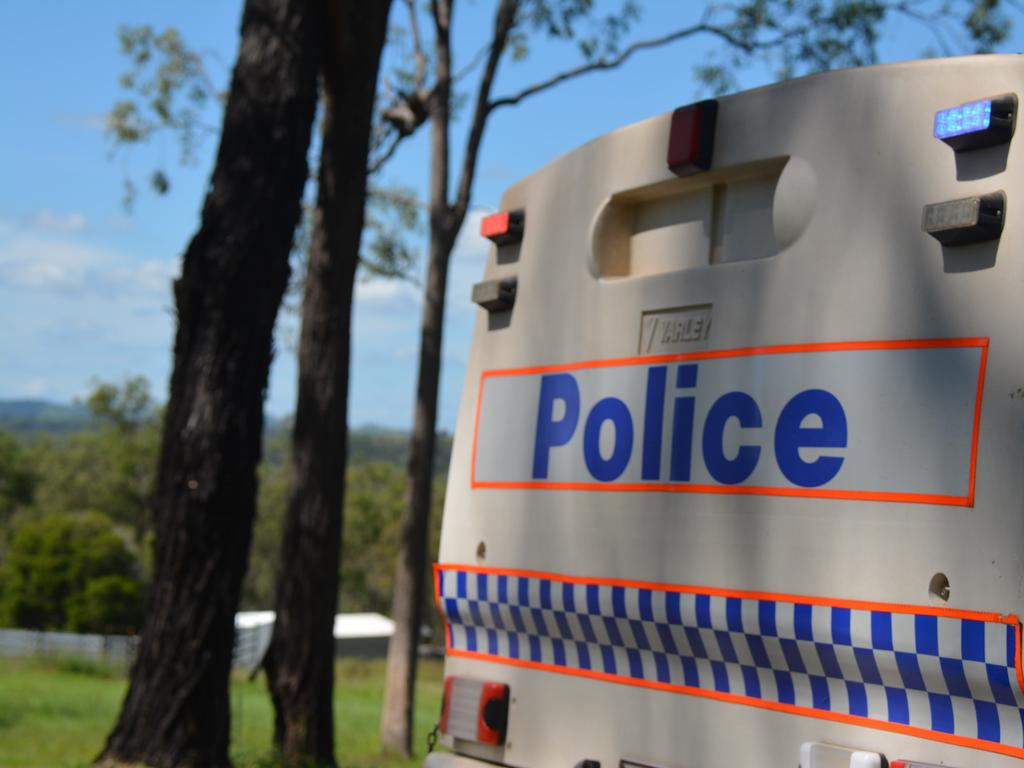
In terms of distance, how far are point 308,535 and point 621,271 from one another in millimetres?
5955

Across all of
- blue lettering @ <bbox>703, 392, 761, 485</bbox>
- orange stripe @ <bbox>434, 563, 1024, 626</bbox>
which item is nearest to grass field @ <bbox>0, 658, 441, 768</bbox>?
orange stripe @ <bbox>434, 563, 1024, 626</bbox>

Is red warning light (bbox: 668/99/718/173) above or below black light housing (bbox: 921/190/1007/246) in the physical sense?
above

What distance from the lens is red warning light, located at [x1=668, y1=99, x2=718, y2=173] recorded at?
392 centimetres

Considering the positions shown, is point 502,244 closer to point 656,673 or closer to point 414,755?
point 656,673

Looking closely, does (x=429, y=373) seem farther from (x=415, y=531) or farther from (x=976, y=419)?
(x=976, y=419)

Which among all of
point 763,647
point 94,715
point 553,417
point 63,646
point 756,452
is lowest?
point 63,646

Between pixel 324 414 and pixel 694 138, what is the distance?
20.1ft

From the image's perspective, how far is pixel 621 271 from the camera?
4.29m

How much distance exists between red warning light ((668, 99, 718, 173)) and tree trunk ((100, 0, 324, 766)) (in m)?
3.96

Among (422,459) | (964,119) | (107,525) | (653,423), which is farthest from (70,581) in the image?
(964,119)

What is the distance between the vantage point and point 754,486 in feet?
11.6

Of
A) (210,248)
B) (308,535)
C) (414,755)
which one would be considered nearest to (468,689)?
(210,248)

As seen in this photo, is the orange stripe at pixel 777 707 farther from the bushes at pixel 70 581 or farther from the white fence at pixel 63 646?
the bushes at pixel 70 581

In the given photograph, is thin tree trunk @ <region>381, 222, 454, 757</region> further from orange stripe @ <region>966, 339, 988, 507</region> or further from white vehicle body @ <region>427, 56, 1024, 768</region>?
orange stripe @ <region>966, 339, 988, 507</region>
